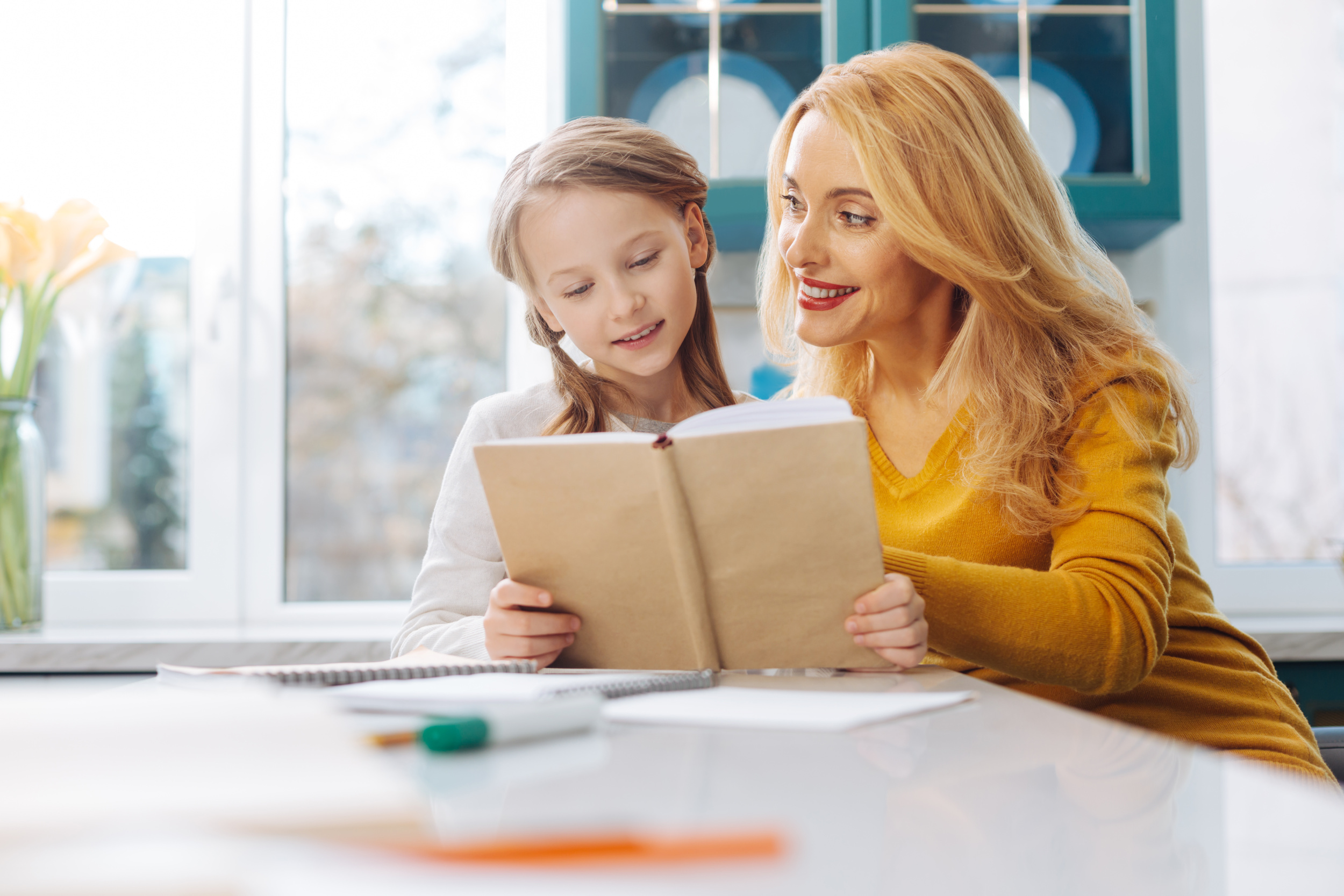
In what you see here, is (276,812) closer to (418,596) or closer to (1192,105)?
(418,596)

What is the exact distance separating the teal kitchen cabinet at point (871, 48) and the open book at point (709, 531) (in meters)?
1.19

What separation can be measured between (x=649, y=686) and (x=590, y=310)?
68 cm

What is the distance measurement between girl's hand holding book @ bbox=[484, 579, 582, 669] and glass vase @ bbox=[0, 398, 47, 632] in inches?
55.1

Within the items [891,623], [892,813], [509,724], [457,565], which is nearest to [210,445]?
[457,565]

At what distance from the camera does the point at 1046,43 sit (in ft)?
6.75

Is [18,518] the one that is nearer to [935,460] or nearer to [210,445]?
[210,445]

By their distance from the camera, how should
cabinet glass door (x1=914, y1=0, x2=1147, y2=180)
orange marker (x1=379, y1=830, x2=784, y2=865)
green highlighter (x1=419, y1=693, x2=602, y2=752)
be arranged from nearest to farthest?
orange marker (x1=379, y1=830, x2=784, y2=865)
green highlighter (x1=419, y1=693, x2=602, y2=752)
cabinet glass door (x1=914, y1=0, x2=1147, y2=180)

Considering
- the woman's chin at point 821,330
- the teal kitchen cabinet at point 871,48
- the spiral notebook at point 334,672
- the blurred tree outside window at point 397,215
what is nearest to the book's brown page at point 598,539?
the spiral notebook at point 334,672

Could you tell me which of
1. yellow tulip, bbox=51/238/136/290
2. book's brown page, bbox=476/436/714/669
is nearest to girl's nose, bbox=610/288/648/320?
book's brown page, bbox=476/436/714/669

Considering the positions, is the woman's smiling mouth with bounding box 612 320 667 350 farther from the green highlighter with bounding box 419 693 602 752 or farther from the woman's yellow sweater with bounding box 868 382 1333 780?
the green highlighter with bounding box 419 693 602 752

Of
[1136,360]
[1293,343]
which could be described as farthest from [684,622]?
[1293,343]

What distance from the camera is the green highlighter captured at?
A: 1.67 feet

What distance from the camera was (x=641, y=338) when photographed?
4.40 ft

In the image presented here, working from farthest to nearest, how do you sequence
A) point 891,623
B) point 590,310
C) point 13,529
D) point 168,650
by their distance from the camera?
point 13,529 → point 168,650 → point 590,310 → point 891,623
